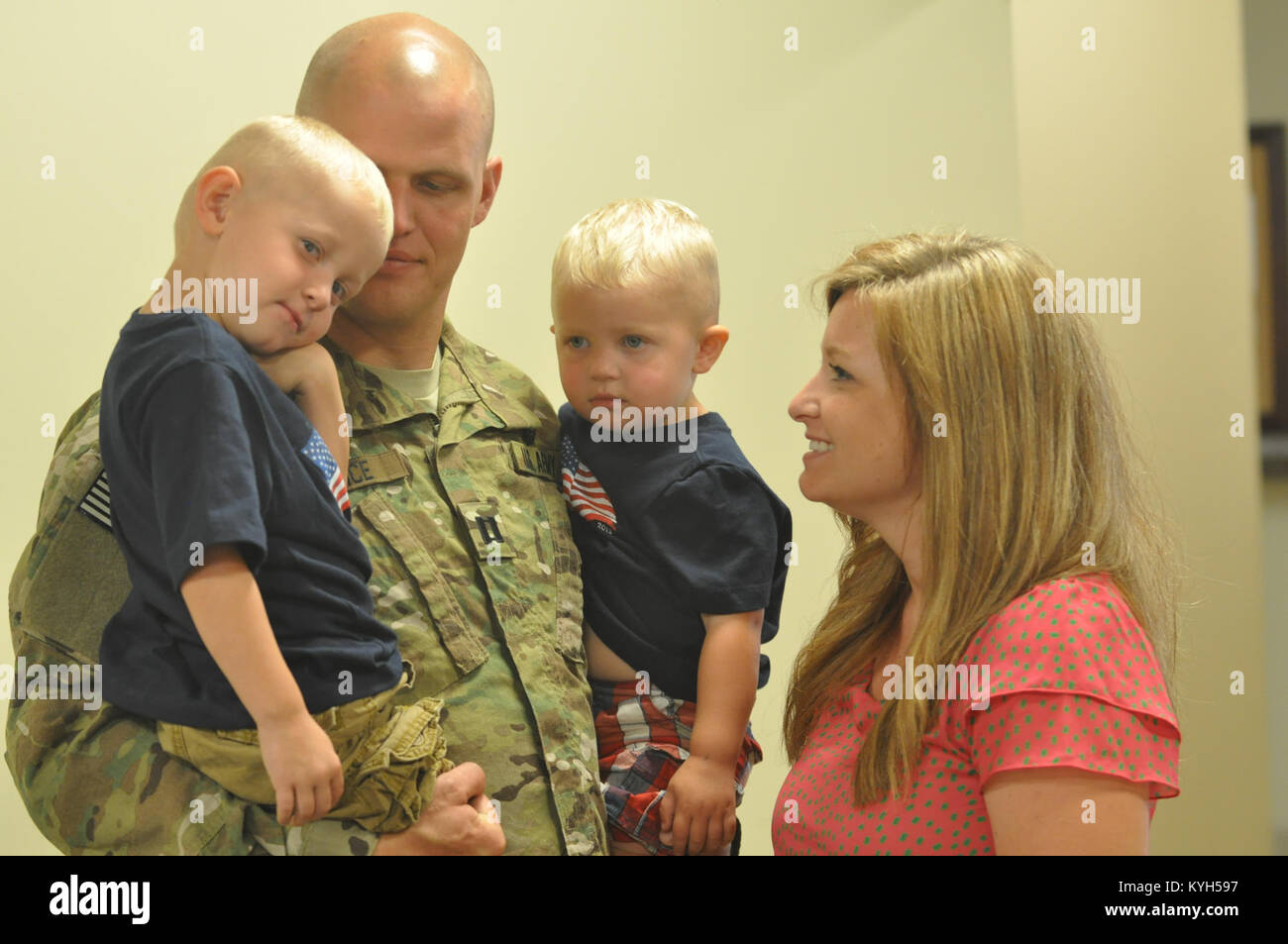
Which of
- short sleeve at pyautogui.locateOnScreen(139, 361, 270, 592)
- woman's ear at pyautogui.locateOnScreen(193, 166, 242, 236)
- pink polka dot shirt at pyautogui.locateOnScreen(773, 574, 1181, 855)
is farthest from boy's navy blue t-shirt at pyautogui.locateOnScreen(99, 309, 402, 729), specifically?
pink polka dot shirt at pyautogui.locateOnScreen(773, 574, 1181, 855)

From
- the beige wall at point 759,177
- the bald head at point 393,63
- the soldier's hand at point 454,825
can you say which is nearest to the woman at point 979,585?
the soldier's hand at point 454,825

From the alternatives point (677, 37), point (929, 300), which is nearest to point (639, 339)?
point (929, 300)

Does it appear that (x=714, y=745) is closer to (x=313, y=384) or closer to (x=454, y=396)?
(x=454, y=396)

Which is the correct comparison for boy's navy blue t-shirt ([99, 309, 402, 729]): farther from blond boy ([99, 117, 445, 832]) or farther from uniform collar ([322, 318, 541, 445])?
uniform collar ([322, 318, 541, 445])

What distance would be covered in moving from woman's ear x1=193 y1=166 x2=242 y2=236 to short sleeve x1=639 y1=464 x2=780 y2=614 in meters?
0.59

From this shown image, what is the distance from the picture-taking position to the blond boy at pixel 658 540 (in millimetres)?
1476

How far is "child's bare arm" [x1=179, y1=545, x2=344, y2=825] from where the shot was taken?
3.51 feet

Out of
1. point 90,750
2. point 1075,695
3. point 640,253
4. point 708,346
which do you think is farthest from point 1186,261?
point 90,750

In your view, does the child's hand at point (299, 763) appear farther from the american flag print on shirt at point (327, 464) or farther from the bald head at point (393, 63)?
the bald head at point (393, 63)

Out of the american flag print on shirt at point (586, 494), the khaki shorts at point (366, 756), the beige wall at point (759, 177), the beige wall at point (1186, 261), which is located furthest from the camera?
the beige wall at point (1186, 261)

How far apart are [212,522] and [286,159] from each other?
1.18 ft

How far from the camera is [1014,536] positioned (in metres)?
1.35

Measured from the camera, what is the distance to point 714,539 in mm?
1519

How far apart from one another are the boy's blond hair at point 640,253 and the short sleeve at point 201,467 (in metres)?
0.52
